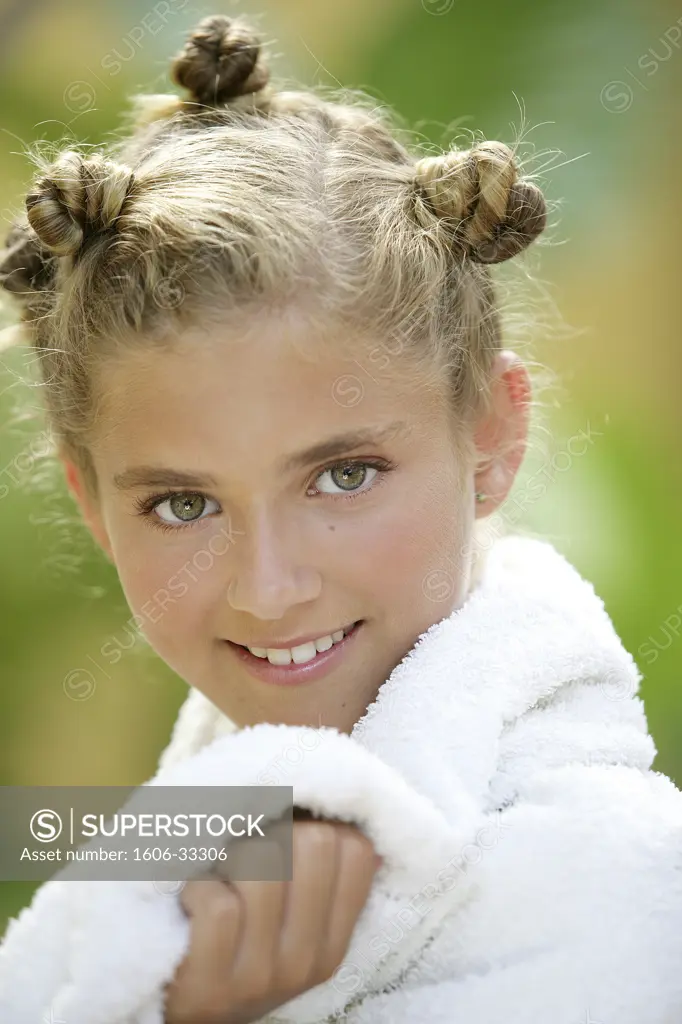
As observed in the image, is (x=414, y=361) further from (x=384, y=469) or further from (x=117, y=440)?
(x=117, y=440)

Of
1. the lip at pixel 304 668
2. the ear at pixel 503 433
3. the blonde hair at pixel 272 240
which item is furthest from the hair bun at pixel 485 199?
the lip at pixel 304 668

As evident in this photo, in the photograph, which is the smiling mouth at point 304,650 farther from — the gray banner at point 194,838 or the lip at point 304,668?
the gray banner at point 194,838

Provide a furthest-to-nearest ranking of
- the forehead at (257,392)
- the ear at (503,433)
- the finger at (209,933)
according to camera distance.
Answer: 1. the ear at (503,433)
2. the forehead at (257,392)
3. the finger at (209,933)

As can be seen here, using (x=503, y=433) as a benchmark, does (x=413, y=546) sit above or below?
below

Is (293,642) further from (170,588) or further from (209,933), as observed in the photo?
(209,933)

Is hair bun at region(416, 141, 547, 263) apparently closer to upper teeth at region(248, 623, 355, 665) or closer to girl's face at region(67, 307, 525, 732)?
girl's face at region(67, 307, 525, 732)

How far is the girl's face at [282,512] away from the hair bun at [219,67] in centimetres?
40

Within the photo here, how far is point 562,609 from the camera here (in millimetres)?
914

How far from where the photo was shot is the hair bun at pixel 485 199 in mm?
931

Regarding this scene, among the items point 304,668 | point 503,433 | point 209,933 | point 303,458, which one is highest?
point 503,433

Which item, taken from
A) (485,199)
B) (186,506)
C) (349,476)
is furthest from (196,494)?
(485,199)

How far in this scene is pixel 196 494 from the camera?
35.9 inches

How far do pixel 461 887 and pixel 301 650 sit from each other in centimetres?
27

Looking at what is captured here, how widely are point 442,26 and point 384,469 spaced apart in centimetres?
117
